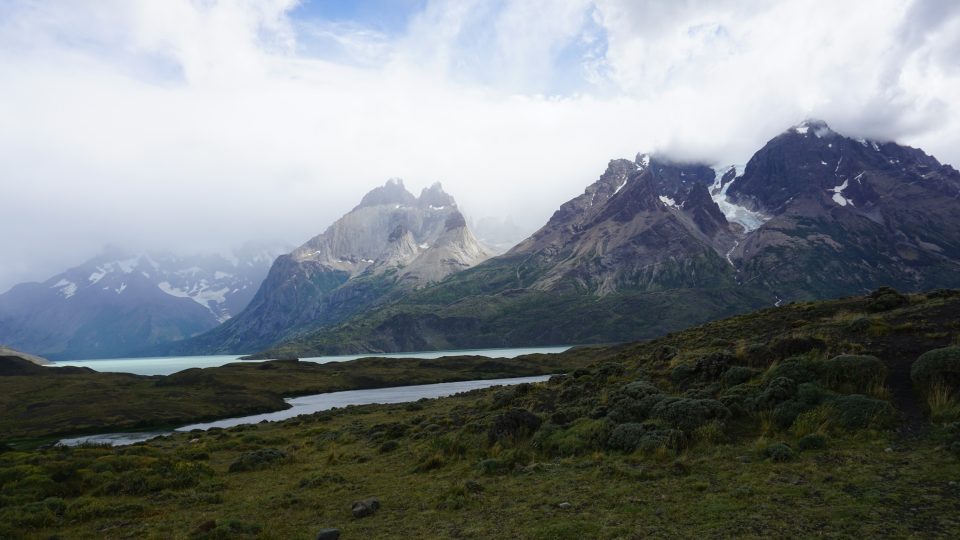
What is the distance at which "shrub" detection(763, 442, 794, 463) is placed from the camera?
18.6 meters

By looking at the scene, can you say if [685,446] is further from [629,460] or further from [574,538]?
[574,538]

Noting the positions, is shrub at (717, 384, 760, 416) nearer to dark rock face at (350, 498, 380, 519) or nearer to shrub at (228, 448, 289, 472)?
dark rock face at (350, 498, 380, 519)

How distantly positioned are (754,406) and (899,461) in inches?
284

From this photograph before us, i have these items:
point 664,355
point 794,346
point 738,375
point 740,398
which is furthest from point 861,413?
point 664,355

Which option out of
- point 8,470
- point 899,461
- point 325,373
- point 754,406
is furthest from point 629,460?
point 325,373

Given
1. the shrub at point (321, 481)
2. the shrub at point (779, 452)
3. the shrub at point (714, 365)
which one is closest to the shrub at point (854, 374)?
the shrub at point (779, 452)

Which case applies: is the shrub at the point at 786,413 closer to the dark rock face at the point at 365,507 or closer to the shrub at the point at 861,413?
the shrub at the point at 861,413

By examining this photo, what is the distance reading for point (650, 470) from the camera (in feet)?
65.4

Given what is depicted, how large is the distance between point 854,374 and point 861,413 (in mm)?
3834

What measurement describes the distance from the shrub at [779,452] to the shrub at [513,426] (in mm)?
13311

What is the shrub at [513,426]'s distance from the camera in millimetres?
29625

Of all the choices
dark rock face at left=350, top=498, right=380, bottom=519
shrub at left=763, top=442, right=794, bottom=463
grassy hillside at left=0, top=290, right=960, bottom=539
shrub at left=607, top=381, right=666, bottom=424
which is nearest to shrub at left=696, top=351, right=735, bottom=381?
grassy hillside at left=0, top=290, right=960, bottom=539

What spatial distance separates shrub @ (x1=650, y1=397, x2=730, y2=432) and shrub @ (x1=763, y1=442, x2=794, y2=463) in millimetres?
3974

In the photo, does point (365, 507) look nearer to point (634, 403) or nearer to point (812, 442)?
point (634, 403)
